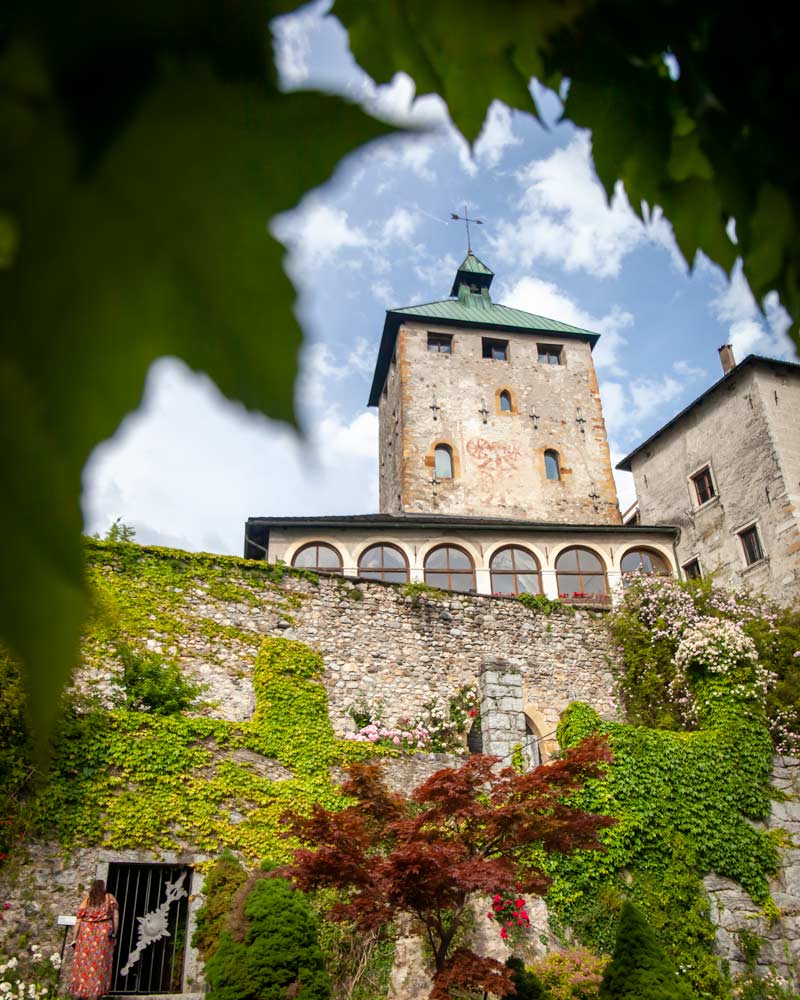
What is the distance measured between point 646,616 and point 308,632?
6501 mm

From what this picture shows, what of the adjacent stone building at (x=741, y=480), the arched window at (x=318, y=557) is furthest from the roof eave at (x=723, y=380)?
the arched window at (x=318, y=557)

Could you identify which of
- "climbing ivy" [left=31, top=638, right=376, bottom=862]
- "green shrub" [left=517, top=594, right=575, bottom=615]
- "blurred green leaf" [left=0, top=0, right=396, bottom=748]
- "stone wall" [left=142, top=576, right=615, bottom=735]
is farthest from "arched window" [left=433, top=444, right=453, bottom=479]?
"blurred green leaf" [left=0, top=0, right=396, bottom=748]

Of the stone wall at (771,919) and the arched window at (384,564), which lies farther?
the arched window at (384,564)

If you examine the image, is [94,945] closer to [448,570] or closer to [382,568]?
[382,568]

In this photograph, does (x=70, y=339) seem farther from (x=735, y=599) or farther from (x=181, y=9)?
(x=735, y=599)

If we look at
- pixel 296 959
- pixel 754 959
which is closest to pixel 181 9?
pixel 296 959

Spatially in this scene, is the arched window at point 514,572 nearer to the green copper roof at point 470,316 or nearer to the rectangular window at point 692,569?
the rectangular window at point 692,569

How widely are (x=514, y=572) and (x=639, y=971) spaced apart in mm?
11469

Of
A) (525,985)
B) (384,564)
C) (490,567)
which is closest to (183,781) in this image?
(525,985)

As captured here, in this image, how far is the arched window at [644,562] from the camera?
19.2 meters

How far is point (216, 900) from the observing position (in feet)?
27.7

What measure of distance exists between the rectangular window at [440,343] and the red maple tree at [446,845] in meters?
20.4

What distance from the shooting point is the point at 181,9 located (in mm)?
579

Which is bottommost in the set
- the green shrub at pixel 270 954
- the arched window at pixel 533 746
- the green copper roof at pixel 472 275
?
the green shrub at pixel 270 954
